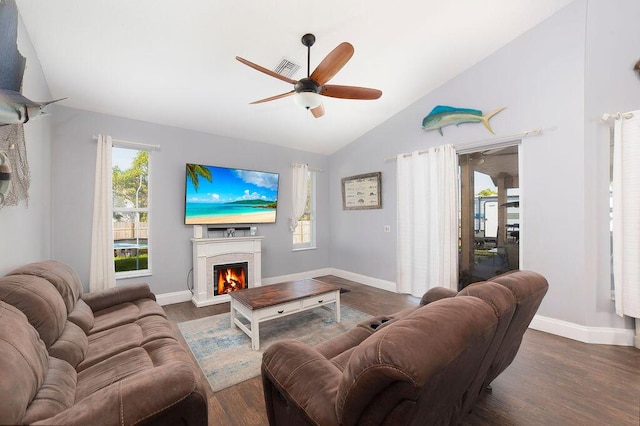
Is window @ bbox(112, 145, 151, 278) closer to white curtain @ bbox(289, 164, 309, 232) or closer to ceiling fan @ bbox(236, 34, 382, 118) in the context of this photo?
white curtain @ bbox(289, 164, 309, 232)

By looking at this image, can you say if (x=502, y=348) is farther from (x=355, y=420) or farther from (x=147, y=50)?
(x=147, y=50)

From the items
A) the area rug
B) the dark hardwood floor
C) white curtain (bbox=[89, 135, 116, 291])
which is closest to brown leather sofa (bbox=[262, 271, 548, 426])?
the dark hardwood floor

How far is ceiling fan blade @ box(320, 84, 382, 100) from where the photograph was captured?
97.5 inches

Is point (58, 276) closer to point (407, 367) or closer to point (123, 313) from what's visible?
point (123, 313)

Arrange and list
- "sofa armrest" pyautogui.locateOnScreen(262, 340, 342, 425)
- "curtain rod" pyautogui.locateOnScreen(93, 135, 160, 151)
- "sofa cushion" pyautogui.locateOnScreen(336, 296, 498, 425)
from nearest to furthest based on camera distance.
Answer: "sofa cushion" pyautogui.locateOnScreen(336, 296, 498, 425) < "sofa armrest" pyautogui.locateOnScreen(262, 340, 342, 425) < "curtain rod" pyautogui.locateOnScreen(93, 135, 160, 151)

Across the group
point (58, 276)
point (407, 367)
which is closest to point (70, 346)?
point (58, 276)

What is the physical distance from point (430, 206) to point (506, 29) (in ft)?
7.25

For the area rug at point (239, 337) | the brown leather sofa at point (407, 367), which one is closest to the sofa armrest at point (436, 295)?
the brown leather sofa at point (407, 367)

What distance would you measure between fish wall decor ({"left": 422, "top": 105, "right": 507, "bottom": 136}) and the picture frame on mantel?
3.80 ft

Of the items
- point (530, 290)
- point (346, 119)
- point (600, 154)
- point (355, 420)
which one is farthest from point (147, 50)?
point (600, 154)

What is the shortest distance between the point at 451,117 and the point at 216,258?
387cm

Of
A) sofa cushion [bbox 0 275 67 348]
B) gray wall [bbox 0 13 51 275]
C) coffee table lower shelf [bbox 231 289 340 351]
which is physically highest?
gray wall [bbox 0 13 51 275]

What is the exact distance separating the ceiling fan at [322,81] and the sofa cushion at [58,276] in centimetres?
207

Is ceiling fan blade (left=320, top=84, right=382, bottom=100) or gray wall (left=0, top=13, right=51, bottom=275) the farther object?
ceiling fan blade (left=320, top=84, right=382, bottom=100)
